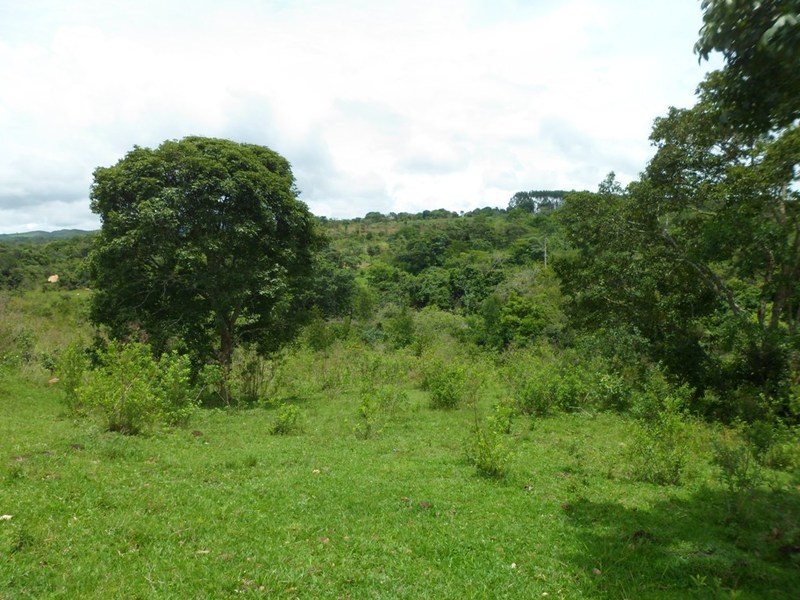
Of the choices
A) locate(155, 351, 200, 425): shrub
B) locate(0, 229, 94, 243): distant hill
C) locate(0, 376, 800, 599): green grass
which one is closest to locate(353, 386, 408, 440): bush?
locate(0, 376, 800, 599): green grass

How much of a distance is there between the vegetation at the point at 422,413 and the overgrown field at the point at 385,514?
40 millimetres

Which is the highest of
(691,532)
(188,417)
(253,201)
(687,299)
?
(253,201)

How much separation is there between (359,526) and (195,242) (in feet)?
36.2

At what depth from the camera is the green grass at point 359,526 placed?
14.9 ft

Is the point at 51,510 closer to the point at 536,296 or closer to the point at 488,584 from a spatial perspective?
the point at 488,584

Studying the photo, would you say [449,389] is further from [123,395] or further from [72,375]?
[72,375]

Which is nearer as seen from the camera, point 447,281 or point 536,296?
point 536,296

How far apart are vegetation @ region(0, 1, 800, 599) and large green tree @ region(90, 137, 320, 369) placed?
0.24 ft

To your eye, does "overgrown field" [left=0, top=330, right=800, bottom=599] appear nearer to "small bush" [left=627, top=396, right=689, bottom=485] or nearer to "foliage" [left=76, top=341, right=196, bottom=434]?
"small bush" [left=627, top=396, right=689, bottom=485]

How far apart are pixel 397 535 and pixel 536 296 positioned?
31877 millimetres

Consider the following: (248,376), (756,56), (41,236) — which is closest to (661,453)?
(756,56)

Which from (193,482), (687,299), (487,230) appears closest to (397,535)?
(193,482)

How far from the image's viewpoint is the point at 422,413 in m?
14.6

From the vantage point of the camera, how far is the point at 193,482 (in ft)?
23.5
